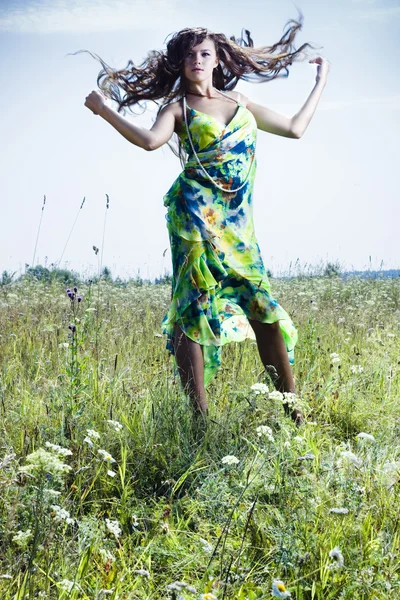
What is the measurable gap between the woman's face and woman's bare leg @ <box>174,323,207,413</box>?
59.8 inches

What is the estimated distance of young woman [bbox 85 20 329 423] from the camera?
437cm

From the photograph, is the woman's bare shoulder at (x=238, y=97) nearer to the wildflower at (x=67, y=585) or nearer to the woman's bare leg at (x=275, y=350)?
the woman's bare leg at (x=275, y=350)

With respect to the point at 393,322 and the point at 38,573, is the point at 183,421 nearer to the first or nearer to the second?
the point at 38,573

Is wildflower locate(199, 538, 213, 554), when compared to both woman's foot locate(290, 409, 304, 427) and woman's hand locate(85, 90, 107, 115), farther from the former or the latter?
woman's hand locate(85, 90, 107, 115)

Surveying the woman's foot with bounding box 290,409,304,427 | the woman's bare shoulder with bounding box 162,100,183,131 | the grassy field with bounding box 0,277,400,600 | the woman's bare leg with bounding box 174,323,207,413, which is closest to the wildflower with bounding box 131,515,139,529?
the grassy field with bounding box 0,277,400,600

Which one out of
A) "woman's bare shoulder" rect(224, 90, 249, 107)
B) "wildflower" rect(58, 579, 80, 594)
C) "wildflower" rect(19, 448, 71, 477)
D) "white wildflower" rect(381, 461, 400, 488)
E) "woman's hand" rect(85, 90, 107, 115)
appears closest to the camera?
"wildflower" rect(58, 579, 80, 594)

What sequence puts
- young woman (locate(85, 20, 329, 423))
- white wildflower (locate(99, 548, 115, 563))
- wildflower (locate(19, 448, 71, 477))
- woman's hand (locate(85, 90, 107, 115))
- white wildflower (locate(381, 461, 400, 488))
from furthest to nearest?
young woman (locate(85, 20, 329, 423)) → woman's hand (locate(85, 90, 107, 115)) → white wildflower (locate(381, 461, 400, 488)) → white wildflower (locate(99, 548, 115, 563)) → wildflower (locate(19, 448, 71, 477))

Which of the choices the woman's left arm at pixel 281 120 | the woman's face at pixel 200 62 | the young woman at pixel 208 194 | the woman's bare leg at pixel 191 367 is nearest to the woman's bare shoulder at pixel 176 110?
the young woman at pixel 208 194

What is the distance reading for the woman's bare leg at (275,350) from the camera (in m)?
4.63

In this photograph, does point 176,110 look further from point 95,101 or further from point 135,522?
point 135,522

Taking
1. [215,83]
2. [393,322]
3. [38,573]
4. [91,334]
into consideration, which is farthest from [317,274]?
[38,573]

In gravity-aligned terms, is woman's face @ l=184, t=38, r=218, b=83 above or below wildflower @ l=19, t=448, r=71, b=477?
above

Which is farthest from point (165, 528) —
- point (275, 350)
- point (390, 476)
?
point (275, 350)

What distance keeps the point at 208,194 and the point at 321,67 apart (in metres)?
1.35
